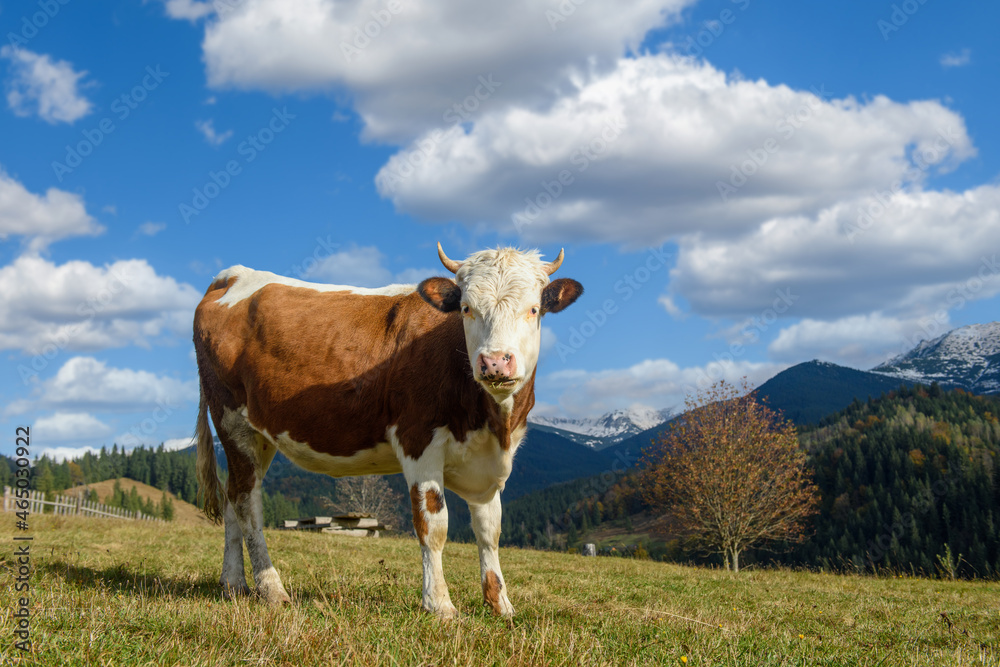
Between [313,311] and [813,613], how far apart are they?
6.93 m

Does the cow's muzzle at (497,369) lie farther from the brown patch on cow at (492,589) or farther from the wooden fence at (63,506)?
the wooden fence at (63,506)

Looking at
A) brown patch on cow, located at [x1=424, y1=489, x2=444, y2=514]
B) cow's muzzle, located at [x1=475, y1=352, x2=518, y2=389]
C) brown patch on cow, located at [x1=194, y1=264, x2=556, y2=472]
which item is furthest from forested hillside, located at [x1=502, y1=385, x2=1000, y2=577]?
cow's muzzle, located at [x1=475, y1=352, x2=518, y2=389]

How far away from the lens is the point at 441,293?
6.76 meters

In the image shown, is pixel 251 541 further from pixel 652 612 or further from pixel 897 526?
pixel 897 526

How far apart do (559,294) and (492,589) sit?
2.92 metres

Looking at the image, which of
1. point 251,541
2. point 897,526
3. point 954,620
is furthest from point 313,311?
point 897,526

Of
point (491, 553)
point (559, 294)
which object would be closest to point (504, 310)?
point (559, 294)

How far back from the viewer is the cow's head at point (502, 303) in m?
5.77

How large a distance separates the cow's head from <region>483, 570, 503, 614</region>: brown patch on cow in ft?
6.25

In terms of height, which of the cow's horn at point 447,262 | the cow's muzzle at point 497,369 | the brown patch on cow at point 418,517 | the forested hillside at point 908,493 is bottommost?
the forested hillside at point 908,493

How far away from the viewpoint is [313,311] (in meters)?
8.00

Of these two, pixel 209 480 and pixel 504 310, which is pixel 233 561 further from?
pixel 504 310

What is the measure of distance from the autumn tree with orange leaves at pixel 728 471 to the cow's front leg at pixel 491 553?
119 ft

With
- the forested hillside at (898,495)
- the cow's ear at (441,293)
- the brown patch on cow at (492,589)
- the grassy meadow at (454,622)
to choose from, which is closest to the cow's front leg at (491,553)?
the brown patch on cow at (492,589)
